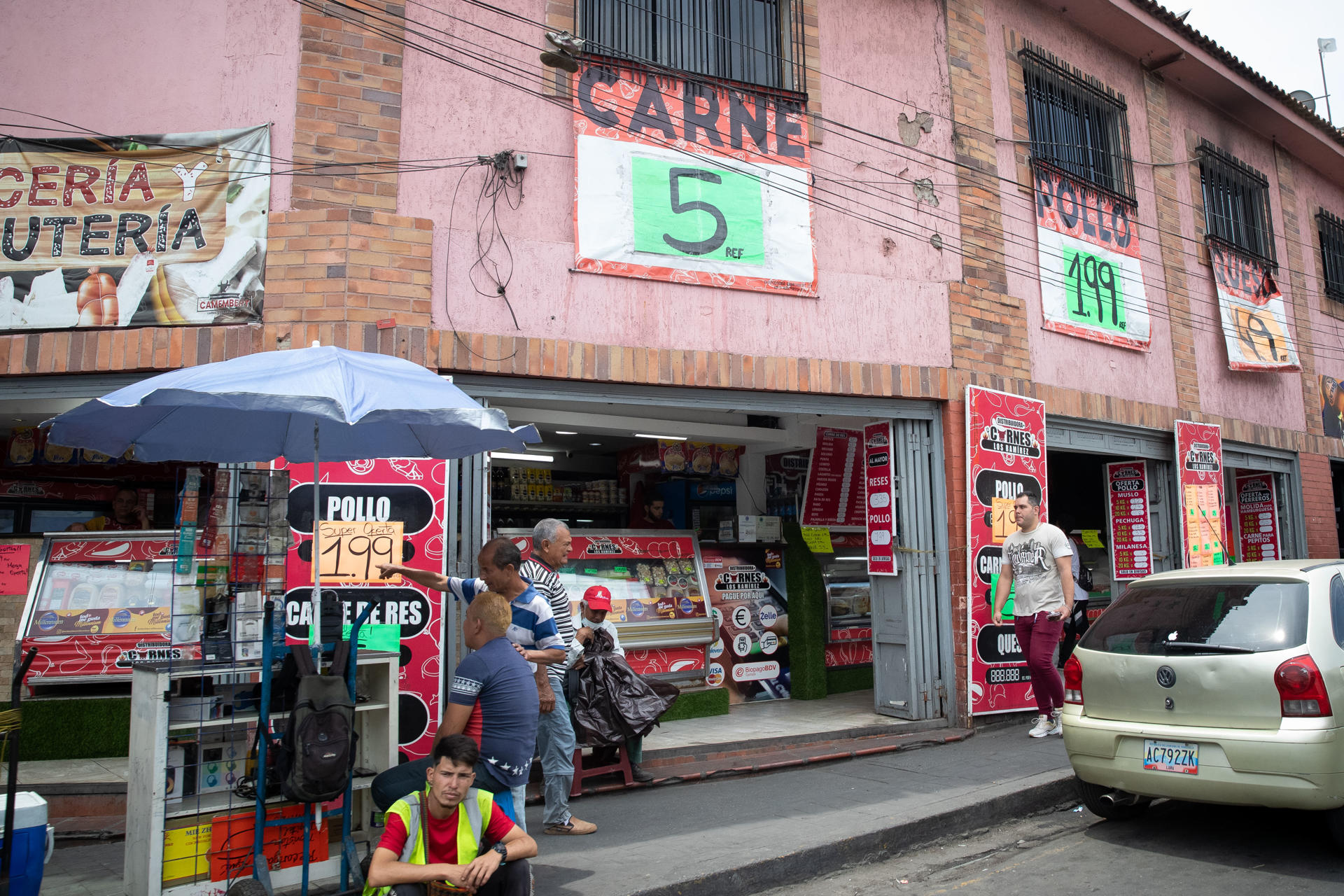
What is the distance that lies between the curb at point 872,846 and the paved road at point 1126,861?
0.20ft

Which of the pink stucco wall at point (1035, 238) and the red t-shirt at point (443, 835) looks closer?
the red t-shirt at point (443, 835)

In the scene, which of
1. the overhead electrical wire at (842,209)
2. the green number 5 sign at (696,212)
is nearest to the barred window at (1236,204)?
the overhead electrical wire at (842,209)

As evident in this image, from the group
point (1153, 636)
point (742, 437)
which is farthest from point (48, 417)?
point (1153, 636)

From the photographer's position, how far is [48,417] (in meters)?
7.45

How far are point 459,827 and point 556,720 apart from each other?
188 centimetres

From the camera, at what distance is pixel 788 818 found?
5.67m

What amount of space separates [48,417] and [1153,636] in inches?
313

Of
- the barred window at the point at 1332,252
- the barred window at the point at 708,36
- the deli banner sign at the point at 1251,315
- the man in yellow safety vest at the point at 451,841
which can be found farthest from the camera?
the barred window at the point at 1332,252

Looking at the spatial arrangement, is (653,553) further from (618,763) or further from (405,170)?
(405,170)

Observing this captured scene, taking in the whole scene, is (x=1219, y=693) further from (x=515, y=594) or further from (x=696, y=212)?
(x=696, y=212)

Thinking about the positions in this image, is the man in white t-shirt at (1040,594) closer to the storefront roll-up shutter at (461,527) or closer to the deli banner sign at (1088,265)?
the deli banner sign at (1088,265)

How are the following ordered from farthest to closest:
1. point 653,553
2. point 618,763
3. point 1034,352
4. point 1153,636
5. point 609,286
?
point 1034,352
point 653,553
point 609,286
point 618,763
point 1153,636

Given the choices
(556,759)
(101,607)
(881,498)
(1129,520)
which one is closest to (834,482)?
(881,498)

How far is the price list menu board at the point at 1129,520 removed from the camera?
11.1m
